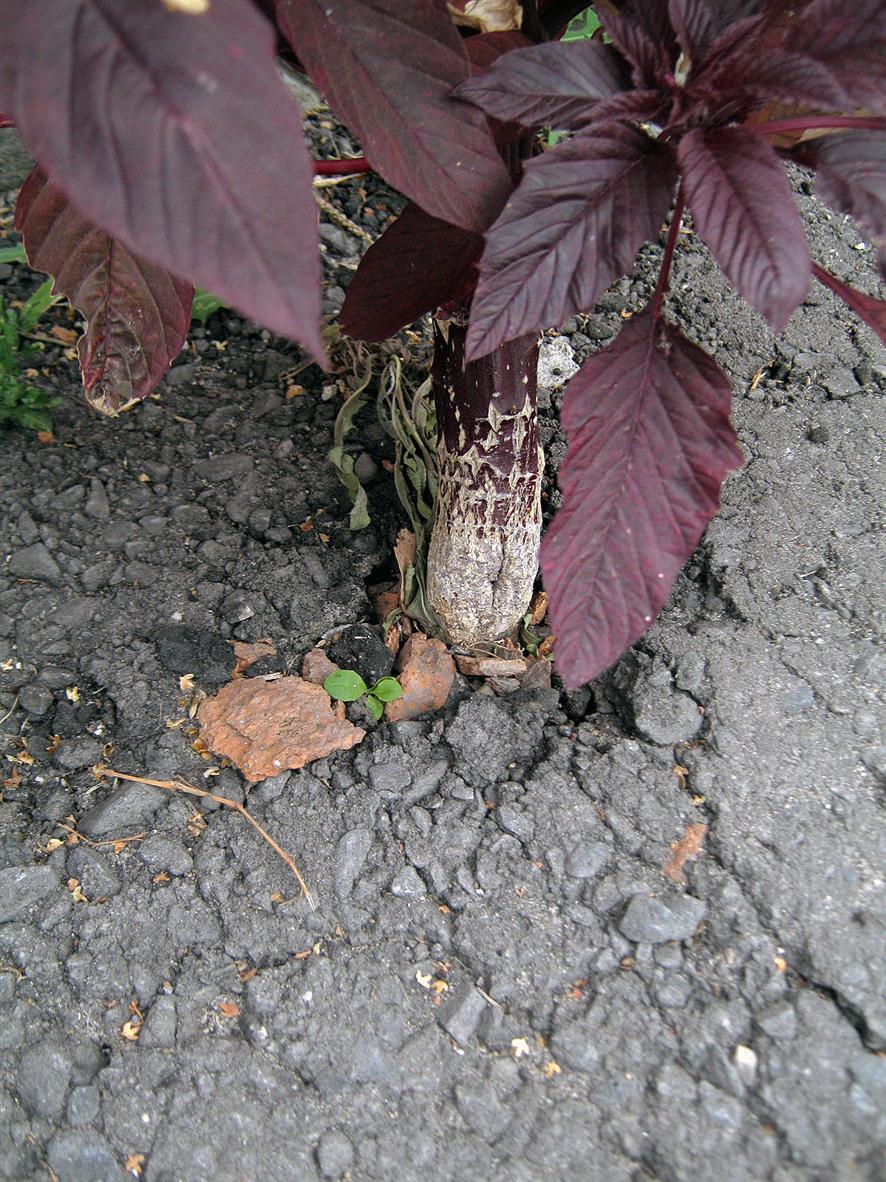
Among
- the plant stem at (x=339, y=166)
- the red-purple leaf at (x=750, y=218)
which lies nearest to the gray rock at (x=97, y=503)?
the plant stem at (x=339, y=166)

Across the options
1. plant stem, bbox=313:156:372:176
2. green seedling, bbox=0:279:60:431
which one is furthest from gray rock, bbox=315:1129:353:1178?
green seedling, bbox=0:279:60:431

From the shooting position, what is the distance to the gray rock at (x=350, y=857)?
107 centimetres

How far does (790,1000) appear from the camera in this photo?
900mm

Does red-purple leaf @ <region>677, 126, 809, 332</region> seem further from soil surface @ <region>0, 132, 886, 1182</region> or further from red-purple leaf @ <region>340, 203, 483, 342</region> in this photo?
soil surface @ <region>0, 132, 886, 1182</region>

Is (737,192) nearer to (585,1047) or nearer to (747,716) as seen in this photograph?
(747,716)

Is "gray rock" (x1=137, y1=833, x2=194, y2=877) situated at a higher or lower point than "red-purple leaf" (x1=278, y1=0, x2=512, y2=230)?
lower

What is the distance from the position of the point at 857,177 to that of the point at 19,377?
128cm

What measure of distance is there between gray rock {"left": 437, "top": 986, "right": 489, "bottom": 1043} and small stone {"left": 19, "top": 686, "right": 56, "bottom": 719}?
0.63 metres

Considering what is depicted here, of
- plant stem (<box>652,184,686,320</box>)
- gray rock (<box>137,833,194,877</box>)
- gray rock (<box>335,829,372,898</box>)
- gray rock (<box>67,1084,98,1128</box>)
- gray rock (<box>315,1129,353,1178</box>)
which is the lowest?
gray rock (<box>67,1084,98,1128</box>)

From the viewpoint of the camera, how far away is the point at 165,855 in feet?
3.60

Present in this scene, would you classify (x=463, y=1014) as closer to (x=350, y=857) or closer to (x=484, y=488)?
(x=350, y=857)

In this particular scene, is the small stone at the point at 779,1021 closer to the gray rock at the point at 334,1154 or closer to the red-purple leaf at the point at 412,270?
the gray rock at the point at 334,1154

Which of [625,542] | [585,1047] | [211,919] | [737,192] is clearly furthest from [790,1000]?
[737,192]

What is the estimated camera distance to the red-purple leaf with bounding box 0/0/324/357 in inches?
21.9
